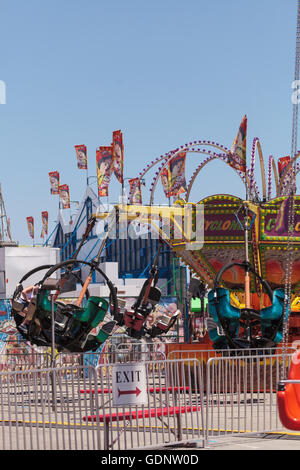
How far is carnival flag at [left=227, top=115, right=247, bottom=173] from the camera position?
22.1 meters

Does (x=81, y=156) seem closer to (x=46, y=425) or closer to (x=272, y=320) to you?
(x=272, y=320)

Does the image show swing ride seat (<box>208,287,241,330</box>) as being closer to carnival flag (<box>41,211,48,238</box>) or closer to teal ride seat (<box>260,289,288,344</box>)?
teal ride seat (<box>260,289,288,344</box>)

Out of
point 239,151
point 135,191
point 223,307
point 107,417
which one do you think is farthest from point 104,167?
point 107,417

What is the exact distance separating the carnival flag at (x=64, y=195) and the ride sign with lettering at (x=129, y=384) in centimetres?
5138

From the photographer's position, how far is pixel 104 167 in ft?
131

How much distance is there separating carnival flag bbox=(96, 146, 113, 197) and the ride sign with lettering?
30.7 meters

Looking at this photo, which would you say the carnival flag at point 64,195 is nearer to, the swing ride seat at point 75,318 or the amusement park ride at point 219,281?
the amusement park ride at point 219,281

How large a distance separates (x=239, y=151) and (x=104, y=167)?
59.2 feet

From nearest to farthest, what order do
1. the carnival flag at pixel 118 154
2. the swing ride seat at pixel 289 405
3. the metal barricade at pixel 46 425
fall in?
1. the metal barricade at pixel 46 425
2. the swing ride seat at pixel 289 405
3. the carnival flag at pixel 118 154

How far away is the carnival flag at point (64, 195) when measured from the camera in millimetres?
59766

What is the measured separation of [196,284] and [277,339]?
7.81 meters

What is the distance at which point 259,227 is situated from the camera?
17.6 m

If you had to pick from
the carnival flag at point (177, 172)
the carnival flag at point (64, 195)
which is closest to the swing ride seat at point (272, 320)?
the carnival flag at point (177, 172)

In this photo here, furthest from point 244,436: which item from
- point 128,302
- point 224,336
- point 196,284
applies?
point 128,302
